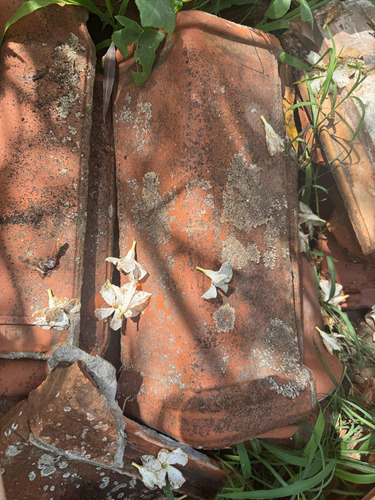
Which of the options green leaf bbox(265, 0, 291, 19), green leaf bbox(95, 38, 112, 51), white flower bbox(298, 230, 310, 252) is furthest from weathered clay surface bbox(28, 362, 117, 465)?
green leaf bbox(265, 0, 291, 19)

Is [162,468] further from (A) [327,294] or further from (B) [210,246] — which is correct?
(A) [327,294]

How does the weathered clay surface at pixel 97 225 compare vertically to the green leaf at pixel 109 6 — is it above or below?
below

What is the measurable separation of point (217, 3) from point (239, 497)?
1652mm

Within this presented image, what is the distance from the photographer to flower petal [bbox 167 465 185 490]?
1.32m

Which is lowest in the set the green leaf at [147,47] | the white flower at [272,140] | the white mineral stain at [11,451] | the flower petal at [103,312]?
the white mineral stain at [11,451]

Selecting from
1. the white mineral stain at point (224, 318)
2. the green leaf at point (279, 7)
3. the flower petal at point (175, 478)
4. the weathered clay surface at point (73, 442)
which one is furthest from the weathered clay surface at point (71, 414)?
the green leaf at point (279, 7)

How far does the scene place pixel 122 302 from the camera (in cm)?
125

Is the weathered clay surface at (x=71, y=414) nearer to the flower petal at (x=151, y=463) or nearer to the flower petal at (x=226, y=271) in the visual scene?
the flower petal at (x=151, y=463)

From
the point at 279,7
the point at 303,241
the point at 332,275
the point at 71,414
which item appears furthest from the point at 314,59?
the point at 71,414

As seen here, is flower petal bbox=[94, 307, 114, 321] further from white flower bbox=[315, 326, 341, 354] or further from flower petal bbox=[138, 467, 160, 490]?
white flower bbox=[315, 326, 341, 354]

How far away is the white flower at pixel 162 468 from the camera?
1289 mm

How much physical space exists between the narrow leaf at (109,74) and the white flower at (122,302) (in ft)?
2.01

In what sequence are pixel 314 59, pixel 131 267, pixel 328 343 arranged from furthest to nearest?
1. pixel 314 59
2. pixel 328 343
3. pixel 131 267

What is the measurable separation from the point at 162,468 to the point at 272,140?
3.57 feet
